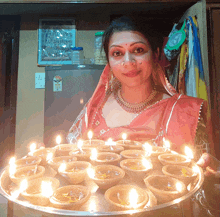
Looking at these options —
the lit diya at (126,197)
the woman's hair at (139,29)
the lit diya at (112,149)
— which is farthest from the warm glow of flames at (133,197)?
the woman's hair at (139,29)

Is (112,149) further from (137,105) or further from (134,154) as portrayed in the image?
(137,105)

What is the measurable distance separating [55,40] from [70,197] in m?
1.61

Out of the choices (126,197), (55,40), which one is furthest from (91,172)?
(55,40)

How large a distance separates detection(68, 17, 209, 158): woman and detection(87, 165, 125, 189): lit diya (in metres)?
0.48

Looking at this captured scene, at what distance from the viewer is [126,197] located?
0.53m

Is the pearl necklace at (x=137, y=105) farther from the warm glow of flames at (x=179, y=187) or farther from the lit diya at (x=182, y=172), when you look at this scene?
the warm glow of flames at (x=179, y=187)

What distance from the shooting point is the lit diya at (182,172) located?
59 cm

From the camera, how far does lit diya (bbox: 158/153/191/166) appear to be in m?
0.71

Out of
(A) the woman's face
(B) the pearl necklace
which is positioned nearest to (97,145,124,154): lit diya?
(B) the pearl necklace

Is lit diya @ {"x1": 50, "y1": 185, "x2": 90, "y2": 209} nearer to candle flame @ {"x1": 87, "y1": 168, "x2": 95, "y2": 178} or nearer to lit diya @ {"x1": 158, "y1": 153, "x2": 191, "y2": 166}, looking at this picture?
candle flame @ {"x1": 87, "y1": 168, "x2": 95, "y2": 178}

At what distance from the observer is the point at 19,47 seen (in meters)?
1.76

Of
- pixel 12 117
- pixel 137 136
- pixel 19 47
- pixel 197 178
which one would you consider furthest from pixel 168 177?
pixel 19 47

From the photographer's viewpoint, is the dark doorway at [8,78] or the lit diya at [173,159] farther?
the dark doorway at [8,78]

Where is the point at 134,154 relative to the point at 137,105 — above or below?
below
